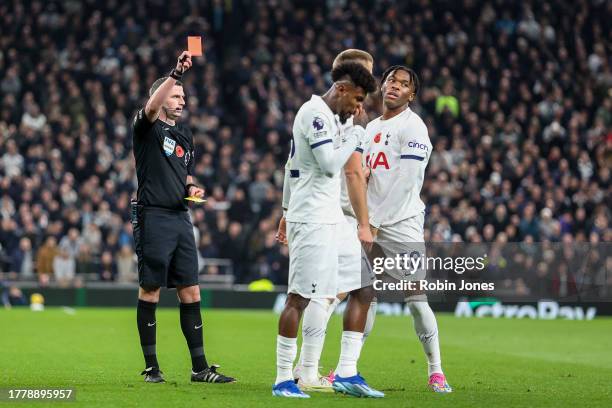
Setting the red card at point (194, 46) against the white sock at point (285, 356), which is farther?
the red card at point (194, 46)

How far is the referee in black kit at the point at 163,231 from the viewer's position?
9.83 meters

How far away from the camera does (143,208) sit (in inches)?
391

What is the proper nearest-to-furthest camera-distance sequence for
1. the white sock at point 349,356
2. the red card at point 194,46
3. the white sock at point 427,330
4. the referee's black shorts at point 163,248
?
the white sock at point 349,356
the red card at point 194,46
the white sock at point 427,330
the referee's black shorts at point 163,248

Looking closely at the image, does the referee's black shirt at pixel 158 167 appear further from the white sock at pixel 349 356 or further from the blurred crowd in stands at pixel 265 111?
the blurred crowd in stands at pixel 265 111

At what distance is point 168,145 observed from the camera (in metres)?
9.97

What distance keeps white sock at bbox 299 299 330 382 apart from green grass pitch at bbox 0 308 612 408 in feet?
0.79

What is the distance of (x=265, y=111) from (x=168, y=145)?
19289 millimetres

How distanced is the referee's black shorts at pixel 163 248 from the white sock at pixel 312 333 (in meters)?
1.45

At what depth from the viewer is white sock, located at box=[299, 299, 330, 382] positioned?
28.9 feet

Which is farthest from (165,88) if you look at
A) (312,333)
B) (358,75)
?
(312,333)

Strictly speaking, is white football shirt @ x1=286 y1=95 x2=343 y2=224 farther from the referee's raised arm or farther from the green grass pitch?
the green grass pitch

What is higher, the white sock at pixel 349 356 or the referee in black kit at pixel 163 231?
the referee in black kit at pixel 163 231

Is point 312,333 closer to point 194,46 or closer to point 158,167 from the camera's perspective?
point 158,167

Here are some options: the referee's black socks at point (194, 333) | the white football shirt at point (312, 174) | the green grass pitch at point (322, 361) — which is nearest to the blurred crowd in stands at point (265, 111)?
the green grass pitch at point (322, 361)
